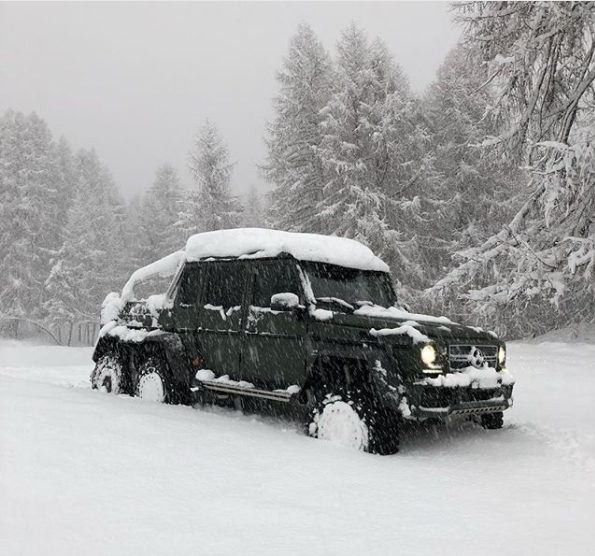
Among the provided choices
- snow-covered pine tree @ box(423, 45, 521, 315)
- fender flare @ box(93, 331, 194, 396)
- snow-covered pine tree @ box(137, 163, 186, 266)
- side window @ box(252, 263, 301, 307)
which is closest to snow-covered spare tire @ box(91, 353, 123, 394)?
fender flare @ box(93, 331, 194, 396)

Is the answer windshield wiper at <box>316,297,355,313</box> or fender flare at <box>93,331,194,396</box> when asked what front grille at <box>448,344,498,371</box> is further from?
fender flare at <box>93,331,194,396</box>

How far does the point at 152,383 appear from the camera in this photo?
8.08 metres

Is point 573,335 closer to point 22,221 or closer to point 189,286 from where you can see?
point 189,286

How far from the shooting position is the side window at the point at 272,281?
6855 millimetres

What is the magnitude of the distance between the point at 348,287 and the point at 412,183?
57.6 feet

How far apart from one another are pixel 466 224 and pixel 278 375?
20146 millimetres

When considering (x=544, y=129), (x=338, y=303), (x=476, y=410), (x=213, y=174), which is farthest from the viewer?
(x=213, y=174)

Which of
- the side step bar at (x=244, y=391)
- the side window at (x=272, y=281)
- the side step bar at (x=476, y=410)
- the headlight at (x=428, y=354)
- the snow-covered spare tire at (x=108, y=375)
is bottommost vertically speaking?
the snow-covered spare tire at (x=108, y=375)

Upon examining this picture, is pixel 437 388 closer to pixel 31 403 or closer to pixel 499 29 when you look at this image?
pixel 31 403

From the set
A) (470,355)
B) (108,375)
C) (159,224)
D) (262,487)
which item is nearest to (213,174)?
(159,224)

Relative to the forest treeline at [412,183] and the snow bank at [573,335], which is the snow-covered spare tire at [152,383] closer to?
the forest treeline at [412,183]

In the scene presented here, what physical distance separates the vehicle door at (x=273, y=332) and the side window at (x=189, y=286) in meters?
0.98

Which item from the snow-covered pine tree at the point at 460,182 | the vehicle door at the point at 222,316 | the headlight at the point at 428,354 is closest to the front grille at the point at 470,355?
the headlight at the point at 428,354

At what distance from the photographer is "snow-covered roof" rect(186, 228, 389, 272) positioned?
7.00 metres
